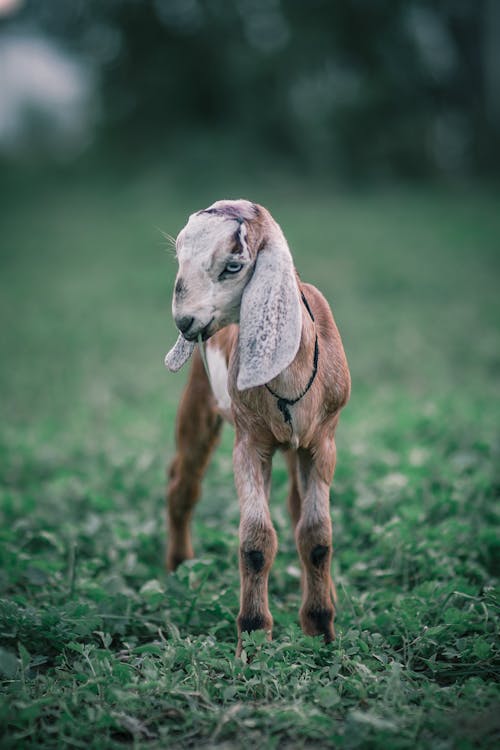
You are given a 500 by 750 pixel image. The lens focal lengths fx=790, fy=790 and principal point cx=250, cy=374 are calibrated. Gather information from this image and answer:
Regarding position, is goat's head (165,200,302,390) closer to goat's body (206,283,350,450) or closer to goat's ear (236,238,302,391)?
goat's ear (236,238,302,391)

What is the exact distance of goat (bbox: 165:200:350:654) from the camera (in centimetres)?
300

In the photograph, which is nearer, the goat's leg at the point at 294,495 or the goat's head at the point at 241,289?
the goat's head at the point at 241,289

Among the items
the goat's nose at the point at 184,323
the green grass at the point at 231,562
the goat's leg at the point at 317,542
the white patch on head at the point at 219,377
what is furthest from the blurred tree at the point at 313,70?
the goat's nose at the point at 184,323

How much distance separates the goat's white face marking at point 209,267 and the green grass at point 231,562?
1393 millimetres

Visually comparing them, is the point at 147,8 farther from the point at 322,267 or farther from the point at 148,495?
the point at 148,495

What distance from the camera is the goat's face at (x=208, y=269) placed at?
9.73ft

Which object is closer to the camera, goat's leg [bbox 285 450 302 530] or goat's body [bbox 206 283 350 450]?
goat's body [bbox 206 283 350 450]

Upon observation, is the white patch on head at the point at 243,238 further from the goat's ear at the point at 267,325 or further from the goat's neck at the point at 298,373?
the goat's neck at the point at 298,373

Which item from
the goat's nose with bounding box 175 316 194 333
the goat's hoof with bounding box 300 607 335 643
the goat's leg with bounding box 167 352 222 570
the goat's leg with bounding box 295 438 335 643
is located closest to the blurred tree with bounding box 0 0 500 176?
the goat's leg with bounding box 167 352 222 570

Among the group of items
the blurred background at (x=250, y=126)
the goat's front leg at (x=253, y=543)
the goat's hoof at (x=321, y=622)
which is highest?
the blurred background at (x=250, y=126)

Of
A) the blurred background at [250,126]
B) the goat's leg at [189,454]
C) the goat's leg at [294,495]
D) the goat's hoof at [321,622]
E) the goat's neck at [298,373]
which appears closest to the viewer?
the goat's neck at [298,373]

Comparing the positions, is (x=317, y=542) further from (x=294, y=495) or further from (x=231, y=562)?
(x=231, y=562)

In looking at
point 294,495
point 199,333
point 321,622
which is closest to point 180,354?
point 199,333

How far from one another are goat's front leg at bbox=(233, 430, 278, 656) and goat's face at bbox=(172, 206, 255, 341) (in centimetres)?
66
